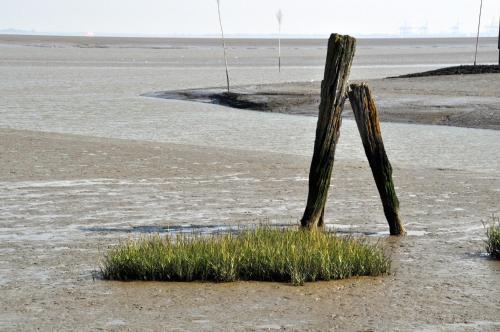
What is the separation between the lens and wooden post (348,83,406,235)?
468 inches

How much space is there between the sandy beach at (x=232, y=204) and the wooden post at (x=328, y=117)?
55 centimetres

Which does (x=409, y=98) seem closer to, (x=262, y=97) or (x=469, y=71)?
(x=262, y=97)

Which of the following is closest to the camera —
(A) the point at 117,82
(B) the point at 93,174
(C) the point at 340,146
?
(B) the point at 93,174

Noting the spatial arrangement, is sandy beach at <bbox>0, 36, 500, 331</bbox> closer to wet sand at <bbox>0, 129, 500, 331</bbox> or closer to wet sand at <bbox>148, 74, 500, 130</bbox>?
wet sand at <bbox>0, 129, 500, 331</bbox>

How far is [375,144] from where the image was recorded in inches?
471

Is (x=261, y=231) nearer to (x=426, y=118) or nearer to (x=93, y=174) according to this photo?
(x=93, y=174)

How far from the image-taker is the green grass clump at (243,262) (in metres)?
9.59

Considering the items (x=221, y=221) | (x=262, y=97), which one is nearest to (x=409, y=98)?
(x=262, y=97)

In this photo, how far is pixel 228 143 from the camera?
2345 cm

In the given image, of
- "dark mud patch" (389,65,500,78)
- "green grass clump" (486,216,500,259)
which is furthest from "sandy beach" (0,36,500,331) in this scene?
"dark mud patch" (389,65,500,78)

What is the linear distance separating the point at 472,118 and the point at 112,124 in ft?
29.8

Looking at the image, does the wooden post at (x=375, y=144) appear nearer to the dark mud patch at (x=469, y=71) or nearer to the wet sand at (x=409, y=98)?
the wet sand at (x=409, y=98)

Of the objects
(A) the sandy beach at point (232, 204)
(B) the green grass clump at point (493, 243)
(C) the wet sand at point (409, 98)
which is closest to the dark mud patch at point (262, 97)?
(C) the wet sand at point (409, 98)

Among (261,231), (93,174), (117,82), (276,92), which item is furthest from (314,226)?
(117,82)
